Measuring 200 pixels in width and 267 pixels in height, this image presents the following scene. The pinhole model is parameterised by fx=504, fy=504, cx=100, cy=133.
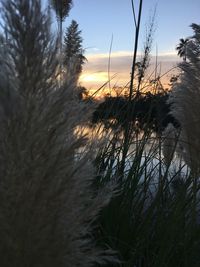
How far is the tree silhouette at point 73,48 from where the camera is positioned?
130 cm

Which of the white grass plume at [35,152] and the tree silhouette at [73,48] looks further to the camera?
the tree silhouette at [73,48]

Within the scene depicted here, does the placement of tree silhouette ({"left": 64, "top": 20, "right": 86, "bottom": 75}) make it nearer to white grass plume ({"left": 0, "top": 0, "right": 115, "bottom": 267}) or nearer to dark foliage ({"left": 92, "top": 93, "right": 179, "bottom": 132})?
white grass plume ({"left": 0, "top": 0, "right": 115, "bottom": 267})

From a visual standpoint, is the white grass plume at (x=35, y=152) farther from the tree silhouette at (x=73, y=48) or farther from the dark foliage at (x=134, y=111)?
the dark foliage at (x=134, y=111)

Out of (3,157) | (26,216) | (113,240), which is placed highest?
(3,157)

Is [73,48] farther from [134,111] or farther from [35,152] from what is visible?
[134,111]

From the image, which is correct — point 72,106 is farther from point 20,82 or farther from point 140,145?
point 140,145

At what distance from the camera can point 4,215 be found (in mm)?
1110

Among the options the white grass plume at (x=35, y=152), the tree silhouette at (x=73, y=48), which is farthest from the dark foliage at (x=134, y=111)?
the white grass plume at (x=35, y=152)

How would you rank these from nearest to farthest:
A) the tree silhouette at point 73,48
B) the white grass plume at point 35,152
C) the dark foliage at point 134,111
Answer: the white grass plume at point 35,152
the tree silhouette at point 73,48
the dark foliage at point 134,111

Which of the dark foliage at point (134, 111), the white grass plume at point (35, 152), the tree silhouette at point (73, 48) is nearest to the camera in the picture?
the white grass plume at point (35, 152)

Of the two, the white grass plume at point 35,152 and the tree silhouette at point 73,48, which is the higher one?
the tree silhouette at point 73,48

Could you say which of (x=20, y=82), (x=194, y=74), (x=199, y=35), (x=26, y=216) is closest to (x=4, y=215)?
(x=26, y=216)

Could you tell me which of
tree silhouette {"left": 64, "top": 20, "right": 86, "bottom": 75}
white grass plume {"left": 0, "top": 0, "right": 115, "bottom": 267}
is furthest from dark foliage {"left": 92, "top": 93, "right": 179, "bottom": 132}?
white grass plume {"left": 0, "top": 0, "right": 115, "bottom": 267}

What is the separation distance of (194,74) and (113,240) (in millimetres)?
1029
